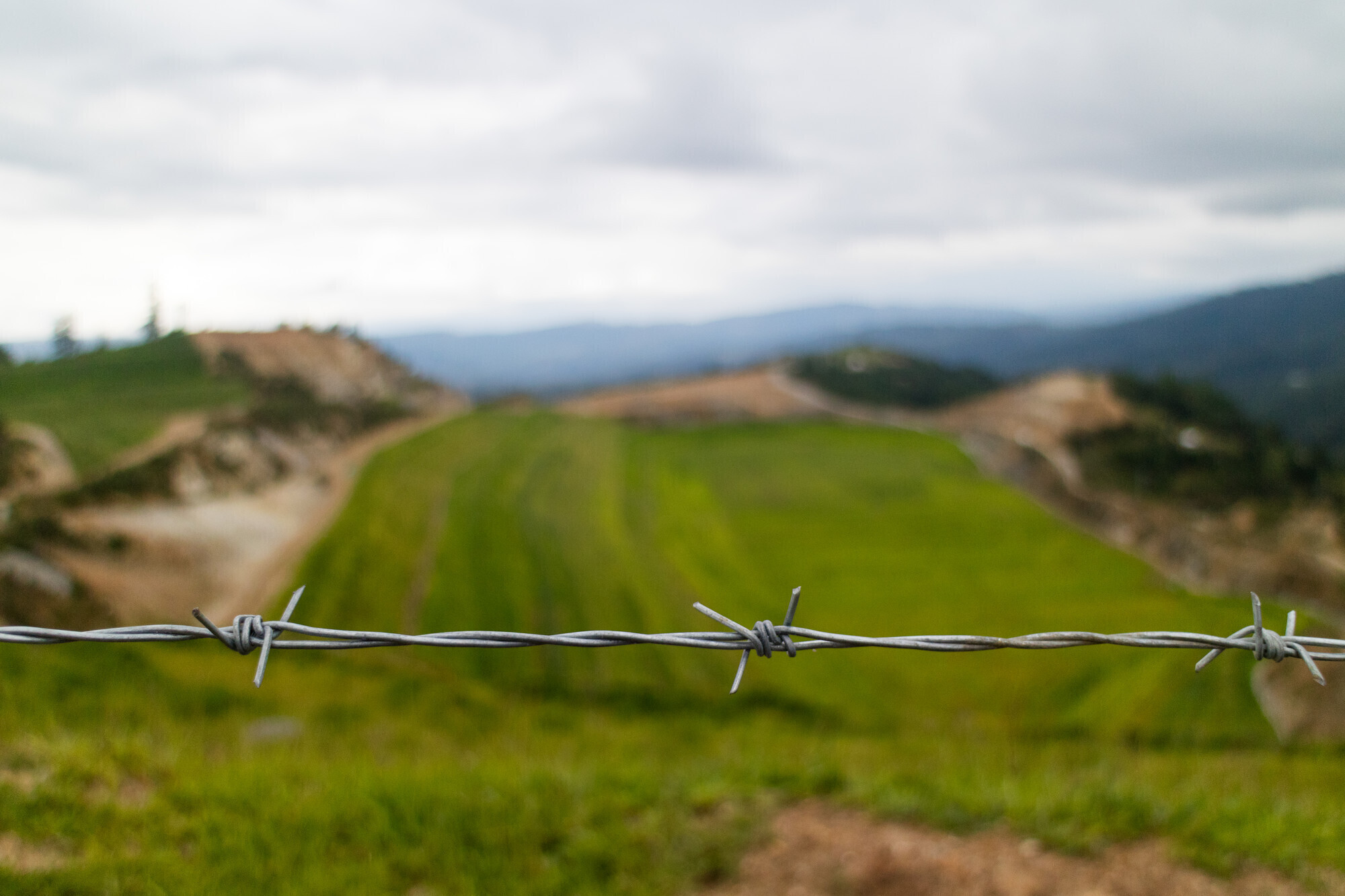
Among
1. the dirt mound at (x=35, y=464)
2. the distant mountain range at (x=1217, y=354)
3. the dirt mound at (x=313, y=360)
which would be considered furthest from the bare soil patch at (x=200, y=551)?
the distant mountain range at (x=1217, y=354)

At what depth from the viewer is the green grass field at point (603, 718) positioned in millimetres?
2996

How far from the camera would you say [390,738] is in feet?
17.6

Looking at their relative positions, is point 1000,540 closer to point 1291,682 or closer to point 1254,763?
point 1291,682

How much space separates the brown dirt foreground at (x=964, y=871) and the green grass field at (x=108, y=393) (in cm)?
583

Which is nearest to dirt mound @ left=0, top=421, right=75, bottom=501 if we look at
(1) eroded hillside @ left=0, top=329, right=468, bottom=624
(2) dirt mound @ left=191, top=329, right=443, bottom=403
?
(1) eroded hillside @ left=0, top=329, right=468, bottom=624

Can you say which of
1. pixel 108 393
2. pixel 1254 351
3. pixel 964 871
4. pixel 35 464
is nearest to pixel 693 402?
pixel 108 393

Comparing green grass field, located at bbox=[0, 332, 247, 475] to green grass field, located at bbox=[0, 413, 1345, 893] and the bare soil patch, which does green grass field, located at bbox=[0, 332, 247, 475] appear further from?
green grass field, located at bbox=[0, 413, 1345, 893]

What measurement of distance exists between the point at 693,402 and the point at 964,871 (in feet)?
105

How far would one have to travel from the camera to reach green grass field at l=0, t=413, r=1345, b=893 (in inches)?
118

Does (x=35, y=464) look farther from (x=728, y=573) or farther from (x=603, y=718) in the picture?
(x=728, y=573)

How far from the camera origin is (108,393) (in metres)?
7.06

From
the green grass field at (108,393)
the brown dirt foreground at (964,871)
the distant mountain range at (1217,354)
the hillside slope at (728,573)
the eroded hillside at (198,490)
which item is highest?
the distant mountain range at (1217,354)

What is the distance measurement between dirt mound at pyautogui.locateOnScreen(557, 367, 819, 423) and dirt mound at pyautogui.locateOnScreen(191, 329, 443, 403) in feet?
50.3

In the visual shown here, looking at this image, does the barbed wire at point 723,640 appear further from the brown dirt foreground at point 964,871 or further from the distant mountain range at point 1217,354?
the distant mountain range at point 1217,354
